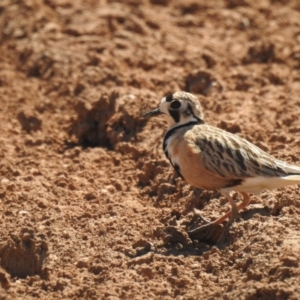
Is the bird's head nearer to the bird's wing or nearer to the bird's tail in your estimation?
the bird's wing

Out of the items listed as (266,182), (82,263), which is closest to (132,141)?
(266,182)

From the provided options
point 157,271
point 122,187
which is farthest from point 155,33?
point 157,271

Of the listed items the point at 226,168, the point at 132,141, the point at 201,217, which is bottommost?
the point at 201,217

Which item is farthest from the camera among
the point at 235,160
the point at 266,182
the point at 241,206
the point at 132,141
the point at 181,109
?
the point at 132,141

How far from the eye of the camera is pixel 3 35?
14125 mm

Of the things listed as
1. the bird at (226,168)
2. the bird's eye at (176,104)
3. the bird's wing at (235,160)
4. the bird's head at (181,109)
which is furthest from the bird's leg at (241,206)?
the bird's eye at (176,104)

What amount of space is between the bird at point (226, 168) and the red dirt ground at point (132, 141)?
259mm

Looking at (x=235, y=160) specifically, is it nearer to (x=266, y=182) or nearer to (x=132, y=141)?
A: (x=266, y=182)

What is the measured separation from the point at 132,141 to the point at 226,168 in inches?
94.0

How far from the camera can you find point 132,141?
11.3m

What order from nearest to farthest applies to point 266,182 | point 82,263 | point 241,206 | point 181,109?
point 82,263 < point 266,182 < point 241,206 < point 181,109

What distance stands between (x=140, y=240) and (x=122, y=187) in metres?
1.47

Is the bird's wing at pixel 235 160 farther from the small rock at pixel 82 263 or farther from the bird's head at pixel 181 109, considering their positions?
the small rock at pixel 82 263

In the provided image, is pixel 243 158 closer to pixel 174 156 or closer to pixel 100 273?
pixel 174 156
